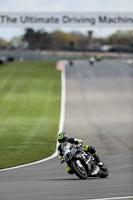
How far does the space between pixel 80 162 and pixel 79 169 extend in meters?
0.20

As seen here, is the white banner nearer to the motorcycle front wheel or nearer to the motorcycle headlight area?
the motorcycle headlight area

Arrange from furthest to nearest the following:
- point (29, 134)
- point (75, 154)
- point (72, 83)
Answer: point (72, 83), point (29, 134), point (75, 154)

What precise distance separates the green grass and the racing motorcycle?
4.34m

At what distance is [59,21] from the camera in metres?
18.3

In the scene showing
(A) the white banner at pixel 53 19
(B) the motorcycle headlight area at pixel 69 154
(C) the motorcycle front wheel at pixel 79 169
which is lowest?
(C) the motorcycle front wheel at pixel 79 169

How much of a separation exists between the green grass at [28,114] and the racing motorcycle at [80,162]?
4.34m

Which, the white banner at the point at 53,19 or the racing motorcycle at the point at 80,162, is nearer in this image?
the racing motorcycle at the point at 80,162

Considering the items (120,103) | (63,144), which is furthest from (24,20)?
(120,103)

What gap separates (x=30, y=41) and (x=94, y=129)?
128m

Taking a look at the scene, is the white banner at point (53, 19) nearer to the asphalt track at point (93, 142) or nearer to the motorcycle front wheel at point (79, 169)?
the asphalt track at point (93, 142)

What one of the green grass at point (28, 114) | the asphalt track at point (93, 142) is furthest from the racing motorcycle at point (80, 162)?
the green grass at point (28, 114)

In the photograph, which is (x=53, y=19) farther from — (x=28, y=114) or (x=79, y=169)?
(x=28, y=114)

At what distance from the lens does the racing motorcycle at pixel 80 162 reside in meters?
11.9

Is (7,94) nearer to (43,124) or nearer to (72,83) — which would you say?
(72,83)
